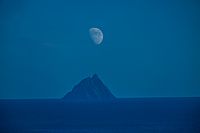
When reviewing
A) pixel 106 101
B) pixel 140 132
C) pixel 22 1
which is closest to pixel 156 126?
pixel 140 132

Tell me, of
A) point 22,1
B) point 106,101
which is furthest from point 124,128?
point 106,101

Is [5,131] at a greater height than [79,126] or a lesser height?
lesser

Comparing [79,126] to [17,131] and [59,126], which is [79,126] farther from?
[17,131]

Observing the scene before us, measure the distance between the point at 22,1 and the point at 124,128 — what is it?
14.6 feet

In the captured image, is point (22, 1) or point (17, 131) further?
point (17, 131)

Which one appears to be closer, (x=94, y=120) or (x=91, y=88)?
(x=94, y=120)

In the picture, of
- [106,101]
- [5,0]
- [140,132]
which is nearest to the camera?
[5,0]

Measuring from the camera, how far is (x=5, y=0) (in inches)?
206

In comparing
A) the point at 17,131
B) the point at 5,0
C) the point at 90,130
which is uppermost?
the point at 5,0

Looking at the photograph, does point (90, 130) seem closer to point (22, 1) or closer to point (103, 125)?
point (103, 125)

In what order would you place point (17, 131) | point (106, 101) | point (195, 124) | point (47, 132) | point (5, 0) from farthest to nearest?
point (106, 101)
point (47, 132)
point (195, 124)
point (17, 131)
point (5, 0)

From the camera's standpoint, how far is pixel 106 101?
2442 centimetres

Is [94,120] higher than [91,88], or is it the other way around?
[91,88]

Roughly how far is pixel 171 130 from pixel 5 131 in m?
3.63
